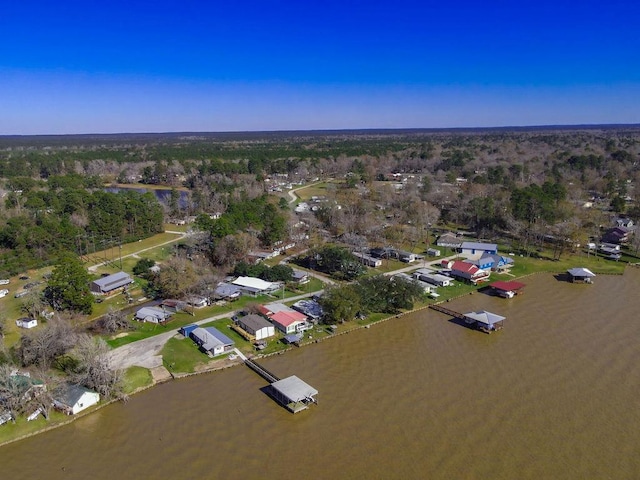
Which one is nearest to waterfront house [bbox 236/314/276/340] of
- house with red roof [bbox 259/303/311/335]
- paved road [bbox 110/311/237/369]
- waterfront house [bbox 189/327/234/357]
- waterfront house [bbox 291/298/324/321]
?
house with red roof [bbox 259/303/311/335]

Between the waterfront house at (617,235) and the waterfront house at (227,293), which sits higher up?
the waterfront house at (227,293)

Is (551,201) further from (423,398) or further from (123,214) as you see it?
(123,214)

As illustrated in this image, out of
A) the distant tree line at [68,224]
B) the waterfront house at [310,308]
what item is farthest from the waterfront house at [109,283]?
the waterfront house at [310,308]

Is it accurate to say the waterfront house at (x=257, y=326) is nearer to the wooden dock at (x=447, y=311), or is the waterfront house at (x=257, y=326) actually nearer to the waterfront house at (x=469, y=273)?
the wooden dock at (x=447, y=311)

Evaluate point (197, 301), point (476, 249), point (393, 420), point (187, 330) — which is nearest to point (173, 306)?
point (197, 301)

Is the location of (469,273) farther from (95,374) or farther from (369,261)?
(95,374)
